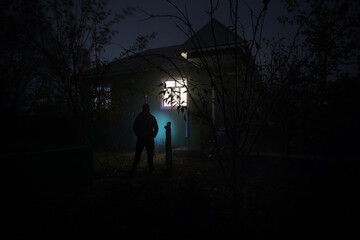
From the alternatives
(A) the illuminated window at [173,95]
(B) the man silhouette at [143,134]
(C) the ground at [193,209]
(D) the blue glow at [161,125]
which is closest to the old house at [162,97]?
(D) the blue glow at [161,125]

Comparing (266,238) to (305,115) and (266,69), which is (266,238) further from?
(266,69)

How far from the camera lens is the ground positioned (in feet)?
8.05

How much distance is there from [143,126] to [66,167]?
235 centimetres

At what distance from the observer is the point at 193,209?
3051mm

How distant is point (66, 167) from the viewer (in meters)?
3.75

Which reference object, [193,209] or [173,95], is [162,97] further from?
[193,209]

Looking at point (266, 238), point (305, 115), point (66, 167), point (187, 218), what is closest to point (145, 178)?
point (66, 167)

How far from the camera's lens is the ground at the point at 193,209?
2.46 m

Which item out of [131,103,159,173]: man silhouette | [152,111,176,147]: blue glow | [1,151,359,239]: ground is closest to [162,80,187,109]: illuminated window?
[152,111,176,147]: blue glow

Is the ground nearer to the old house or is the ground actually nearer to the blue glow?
the old house

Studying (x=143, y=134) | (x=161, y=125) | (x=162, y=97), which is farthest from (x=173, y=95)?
(x=161, y=125)

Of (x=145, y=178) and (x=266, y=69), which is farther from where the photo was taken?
(x=266, y=69)

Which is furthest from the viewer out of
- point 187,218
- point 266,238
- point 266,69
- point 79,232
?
point 266,69

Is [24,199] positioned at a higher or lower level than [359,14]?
lower
